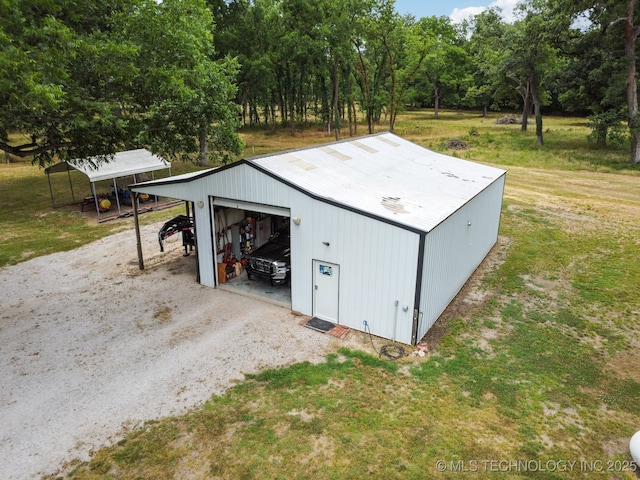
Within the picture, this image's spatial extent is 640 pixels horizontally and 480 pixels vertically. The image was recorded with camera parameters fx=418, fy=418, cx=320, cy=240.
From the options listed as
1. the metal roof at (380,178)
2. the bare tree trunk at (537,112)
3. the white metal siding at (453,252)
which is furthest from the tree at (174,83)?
the bare tree trunk at (537,112)

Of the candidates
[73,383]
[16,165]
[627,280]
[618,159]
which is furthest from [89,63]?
[618,159]

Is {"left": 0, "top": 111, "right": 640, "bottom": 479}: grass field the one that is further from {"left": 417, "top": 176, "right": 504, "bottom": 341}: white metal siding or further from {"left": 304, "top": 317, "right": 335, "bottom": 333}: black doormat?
{"left": 304, "top": 317, "right": 335, "bottom": 333}: black doormat

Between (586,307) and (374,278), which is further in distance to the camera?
(586,307)

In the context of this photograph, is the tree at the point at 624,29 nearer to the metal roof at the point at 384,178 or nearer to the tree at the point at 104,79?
the metal roof at the point at 384,178

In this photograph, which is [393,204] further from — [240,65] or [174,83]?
[240,65]

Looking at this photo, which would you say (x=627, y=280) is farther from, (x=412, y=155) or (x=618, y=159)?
(x=618, y=159)

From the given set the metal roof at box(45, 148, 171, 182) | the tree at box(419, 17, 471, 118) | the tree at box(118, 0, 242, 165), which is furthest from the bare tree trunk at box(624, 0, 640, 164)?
the tree at box(419, 17, 471, 118)

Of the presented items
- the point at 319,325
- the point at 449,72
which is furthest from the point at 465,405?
the point at 449,72
